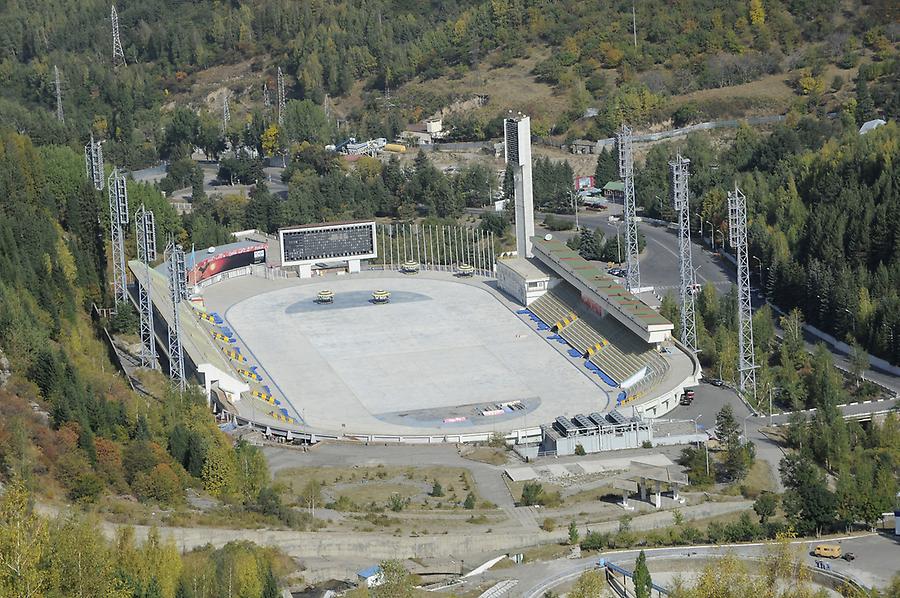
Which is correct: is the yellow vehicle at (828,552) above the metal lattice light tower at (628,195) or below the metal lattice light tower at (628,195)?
below

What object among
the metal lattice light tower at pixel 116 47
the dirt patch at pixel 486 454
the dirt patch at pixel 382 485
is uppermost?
the metal lattice light tower at pixel 116 47

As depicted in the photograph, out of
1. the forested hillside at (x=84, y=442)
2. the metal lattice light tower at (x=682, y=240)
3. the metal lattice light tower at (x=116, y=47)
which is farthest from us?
the metal lattice light tower at (x=116, y=47)

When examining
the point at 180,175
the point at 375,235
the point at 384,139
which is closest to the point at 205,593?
the point at 375,235

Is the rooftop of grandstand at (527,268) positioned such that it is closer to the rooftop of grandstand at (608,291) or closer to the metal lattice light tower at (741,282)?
the rooftop of grandstand at (608,291)

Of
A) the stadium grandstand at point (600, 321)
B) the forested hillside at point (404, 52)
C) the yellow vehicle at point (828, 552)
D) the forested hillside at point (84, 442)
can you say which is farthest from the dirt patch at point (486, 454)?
the forested hillside at point (404, 52)

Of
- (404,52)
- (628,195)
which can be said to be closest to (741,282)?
(628,195)

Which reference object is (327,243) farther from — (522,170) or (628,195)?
(628,195)

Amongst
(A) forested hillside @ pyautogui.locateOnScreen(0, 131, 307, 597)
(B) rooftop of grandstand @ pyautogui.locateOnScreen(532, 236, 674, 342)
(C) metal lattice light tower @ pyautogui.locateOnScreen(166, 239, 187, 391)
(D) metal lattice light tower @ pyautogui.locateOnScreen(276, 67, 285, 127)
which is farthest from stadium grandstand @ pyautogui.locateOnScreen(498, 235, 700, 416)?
(D) metal lattice light tower @ pyautogui.locateOnScreen(276, 67, 285, 127)

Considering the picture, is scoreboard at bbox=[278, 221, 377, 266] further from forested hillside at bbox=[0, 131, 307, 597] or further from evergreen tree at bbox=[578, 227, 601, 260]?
forested hillside at bbox=[0, 131, 307, 597]
